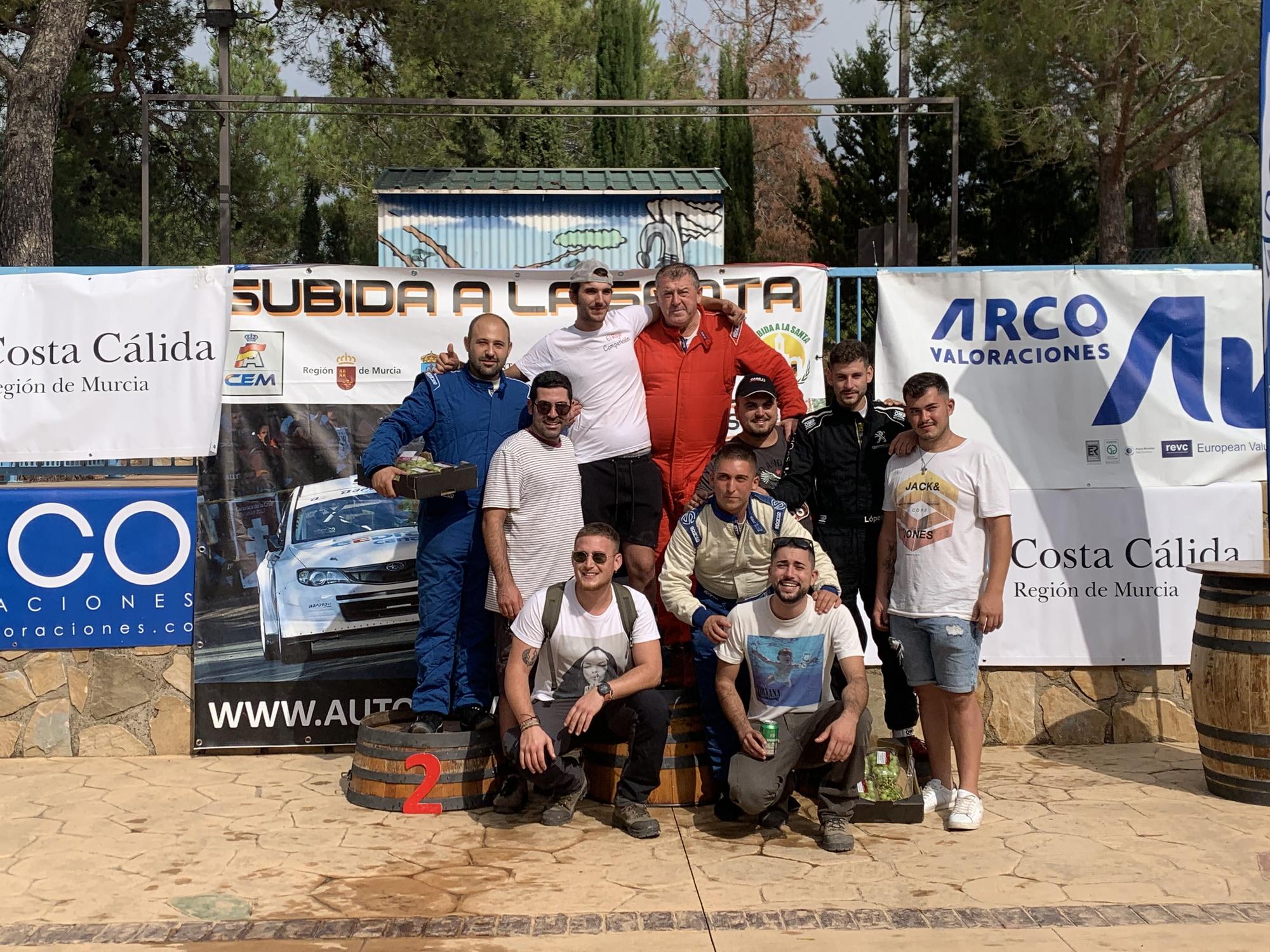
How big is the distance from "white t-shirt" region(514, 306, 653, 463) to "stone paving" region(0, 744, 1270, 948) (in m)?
1.55

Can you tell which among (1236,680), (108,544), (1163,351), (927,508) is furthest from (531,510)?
(1163,351)

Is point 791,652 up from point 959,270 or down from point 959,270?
down

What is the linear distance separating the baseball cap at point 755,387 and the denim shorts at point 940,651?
41.7 inches

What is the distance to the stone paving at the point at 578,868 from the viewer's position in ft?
13.7

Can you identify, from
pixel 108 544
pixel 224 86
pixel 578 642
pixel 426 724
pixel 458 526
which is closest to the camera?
pixel 578 642

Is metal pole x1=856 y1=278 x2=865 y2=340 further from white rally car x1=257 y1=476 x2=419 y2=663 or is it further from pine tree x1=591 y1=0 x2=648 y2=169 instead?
pine tree x1=591 y1=0 x2=648 y2=169

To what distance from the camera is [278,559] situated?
642 cm

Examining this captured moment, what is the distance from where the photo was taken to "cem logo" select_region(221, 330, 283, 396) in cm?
644

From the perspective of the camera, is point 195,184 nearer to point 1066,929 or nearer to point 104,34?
point 104,34

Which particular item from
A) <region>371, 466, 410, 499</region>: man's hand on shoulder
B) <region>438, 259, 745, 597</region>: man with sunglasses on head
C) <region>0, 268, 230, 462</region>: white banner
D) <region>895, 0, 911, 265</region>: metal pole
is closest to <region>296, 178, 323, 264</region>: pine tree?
<region>895, 0, 911, 265</region>: metal pole

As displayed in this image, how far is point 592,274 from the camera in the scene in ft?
18.8

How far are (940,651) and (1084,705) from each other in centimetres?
178

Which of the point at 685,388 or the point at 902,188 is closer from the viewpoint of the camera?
the point at 685,388

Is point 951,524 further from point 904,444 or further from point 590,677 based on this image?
point 590,677
